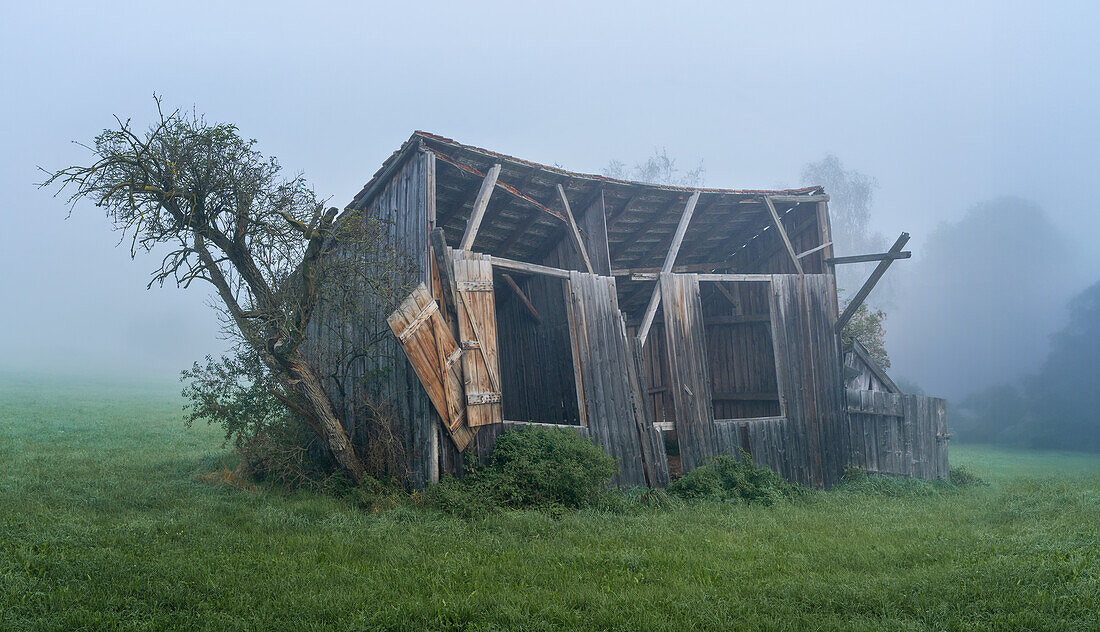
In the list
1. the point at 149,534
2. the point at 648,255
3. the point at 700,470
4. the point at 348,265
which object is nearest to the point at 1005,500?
the point at 700,470

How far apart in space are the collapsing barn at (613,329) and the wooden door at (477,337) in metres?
0.02

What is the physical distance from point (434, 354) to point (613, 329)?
351 centimetres

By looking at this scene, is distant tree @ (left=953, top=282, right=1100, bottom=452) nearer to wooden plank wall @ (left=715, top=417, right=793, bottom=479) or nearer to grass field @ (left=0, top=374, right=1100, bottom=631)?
wooden plank wall @ (left=715, top=417, right=793, bottom=479)

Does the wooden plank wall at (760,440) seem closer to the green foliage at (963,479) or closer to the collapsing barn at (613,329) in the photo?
the collapsing barn at (613,329)

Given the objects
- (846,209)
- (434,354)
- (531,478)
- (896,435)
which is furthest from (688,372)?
(846,209)

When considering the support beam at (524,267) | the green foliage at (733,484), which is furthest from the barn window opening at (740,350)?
the support beam at (524,267)

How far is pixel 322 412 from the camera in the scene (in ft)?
29.4

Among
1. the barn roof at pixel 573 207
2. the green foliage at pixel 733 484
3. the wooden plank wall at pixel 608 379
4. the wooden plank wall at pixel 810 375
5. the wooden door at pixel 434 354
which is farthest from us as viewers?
the wooden plank wall at pixel 810 375

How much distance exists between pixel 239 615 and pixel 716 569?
13.4 feet

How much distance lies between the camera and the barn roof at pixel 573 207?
10305 millimetres

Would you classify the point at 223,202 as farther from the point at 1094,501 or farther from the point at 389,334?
the point at 1094,501

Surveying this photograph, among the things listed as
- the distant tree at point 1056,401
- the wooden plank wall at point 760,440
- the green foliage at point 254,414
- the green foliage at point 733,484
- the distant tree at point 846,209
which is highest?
the distant tree at point 846,209

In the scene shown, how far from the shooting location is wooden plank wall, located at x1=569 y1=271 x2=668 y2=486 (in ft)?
34.8

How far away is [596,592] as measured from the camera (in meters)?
5.37
